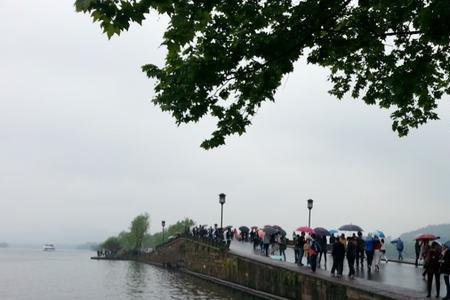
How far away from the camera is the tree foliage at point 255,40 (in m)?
7.36

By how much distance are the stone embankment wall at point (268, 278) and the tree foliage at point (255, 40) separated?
8410mm

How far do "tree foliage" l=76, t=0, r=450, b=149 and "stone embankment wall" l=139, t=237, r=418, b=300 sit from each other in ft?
27.6

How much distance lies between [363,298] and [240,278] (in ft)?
46.9

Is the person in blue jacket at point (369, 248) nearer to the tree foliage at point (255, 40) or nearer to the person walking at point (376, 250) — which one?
the person walking at point (376, 250)

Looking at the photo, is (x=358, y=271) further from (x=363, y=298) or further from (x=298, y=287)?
(x=363, y=298)

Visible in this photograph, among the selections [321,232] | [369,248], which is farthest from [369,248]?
[321,232]

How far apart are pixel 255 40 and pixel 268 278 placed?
18.7m

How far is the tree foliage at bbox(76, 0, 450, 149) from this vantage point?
7355 millimetres

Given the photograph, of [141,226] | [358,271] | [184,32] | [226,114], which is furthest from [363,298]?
[141,226]

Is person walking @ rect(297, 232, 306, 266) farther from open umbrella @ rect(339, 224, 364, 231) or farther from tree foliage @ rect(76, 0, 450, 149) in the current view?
tree foliage @ rect(76, 0, 450, 149)

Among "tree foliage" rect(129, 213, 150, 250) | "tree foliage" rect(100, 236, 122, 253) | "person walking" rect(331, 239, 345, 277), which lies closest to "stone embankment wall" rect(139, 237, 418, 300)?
"person walking" rect(331, 239, 345, 277)

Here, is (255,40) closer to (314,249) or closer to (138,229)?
(314,249)

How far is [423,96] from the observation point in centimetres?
1259

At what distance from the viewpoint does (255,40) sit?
852 centimetres
